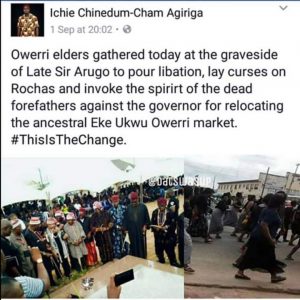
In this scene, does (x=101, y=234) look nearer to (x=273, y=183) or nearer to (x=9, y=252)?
(x=9, y=252)

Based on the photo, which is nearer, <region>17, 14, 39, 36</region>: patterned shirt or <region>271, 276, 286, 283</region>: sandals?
<region>17, 14, 39, 36</region>: patterned shirt

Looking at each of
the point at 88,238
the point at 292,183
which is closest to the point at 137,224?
the point at 88,238

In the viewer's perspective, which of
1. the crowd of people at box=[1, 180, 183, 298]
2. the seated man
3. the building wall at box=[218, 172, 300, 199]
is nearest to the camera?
the seated man

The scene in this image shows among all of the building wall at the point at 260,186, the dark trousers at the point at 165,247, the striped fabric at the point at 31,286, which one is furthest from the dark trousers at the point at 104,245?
the building wall at the point at 260,186

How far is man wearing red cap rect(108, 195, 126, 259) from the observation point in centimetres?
329

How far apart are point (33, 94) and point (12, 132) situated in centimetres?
28

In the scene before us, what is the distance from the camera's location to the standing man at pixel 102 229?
330 cm

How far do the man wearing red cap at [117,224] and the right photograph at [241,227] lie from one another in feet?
1.41

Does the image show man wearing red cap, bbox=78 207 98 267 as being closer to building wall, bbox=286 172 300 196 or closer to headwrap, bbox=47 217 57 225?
headwrap, bbox=47 217 57 225

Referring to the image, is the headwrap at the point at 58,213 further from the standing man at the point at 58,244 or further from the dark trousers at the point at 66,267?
the dark trousers at the point at 66,267

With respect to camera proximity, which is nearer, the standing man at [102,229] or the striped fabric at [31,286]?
the striped fabric at [31,286]

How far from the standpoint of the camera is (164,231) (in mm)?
3330

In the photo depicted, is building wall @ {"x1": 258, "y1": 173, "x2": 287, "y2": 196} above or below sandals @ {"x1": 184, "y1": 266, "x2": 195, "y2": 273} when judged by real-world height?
above

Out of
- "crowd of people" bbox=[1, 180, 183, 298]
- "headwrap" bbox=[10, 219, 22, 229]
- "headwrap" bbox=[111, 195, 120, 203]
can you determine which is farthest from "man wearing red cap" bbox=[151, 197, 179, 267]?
"headwrap" bbox=[10, 219, 22, 229]
